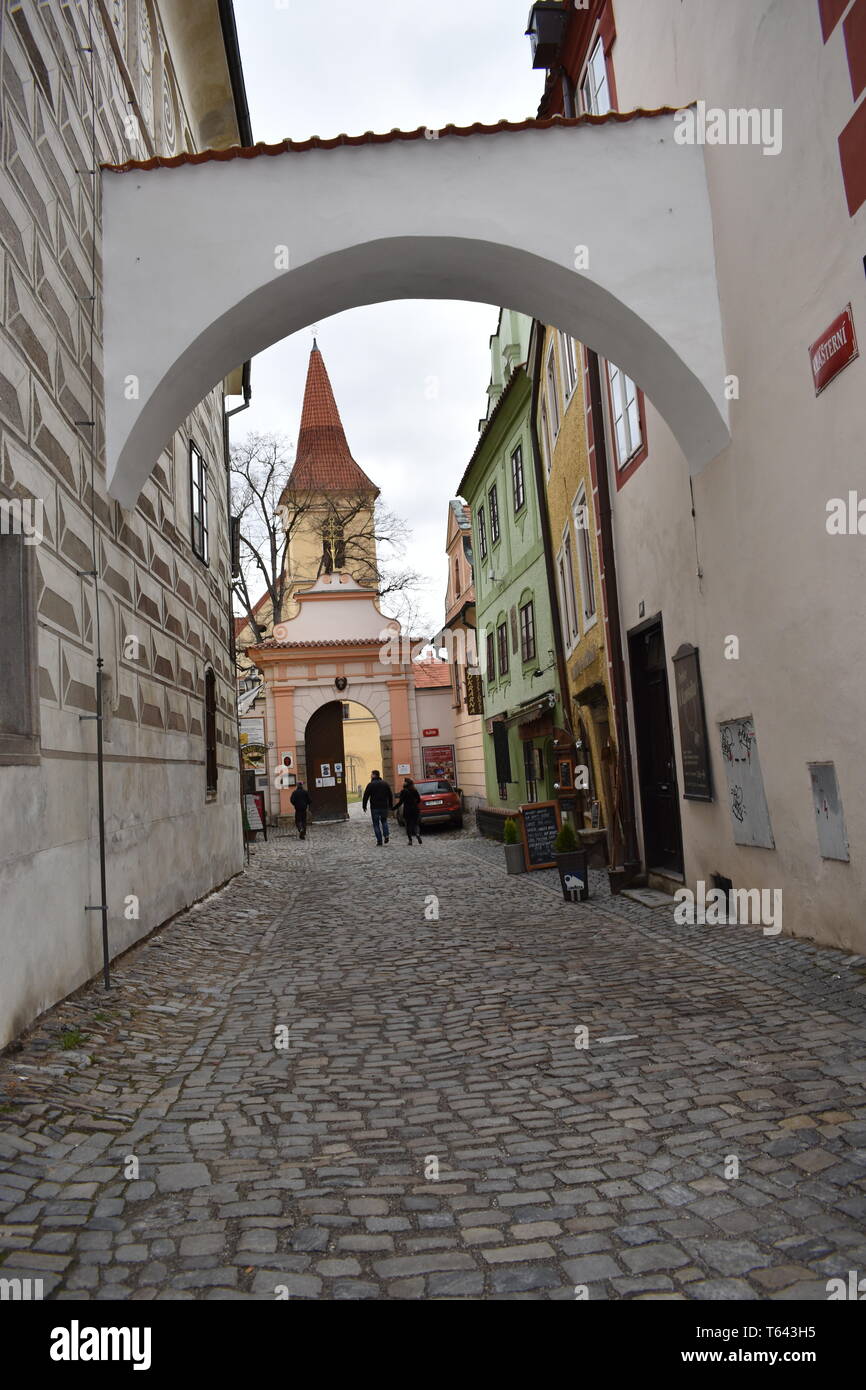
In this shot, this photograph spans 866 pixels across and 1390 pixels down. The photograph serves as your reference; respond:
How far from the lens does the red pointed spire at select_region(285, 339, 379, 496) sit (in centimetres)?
4306

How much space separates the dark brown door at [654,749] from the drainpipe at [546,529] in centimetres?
442

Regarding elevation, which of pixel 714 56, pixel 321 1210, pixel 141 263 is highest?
pixel 714 56

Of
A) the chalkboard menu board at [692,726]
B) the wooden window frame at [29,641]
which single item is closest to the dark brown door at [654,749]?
the chalkboard menu board at [692,726]

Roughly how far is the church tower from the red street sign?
2998 centimetres

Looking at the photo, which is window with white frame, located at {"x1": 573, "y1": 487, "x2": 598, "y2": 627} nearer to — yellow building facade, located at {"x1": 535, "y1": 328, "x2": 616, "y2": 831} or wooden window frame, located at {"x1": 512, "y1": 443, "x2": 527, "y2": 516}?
yellow building facade, located at {"x1": 535, "y1": 328, "x2": 616, "y2": 831}

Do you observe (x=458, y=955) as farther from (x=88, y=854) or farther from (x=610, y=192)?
(x=610, y=192)

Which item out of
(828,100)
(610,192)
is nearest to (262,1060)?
(828,100)

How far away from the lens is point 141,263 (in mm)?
8164

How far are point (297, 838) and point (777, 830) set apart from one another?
19.9 m

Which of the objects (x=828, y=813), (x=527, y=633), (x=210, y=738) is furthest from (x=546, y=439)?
(x=828, y=813)

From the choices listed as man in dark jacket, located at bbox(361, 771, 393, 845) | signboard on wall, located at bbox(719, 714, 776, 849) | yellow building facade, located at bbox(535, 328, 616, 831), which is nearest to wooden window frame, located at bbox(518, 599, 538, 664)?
yellow building facade, located at bbox(535, 328, 616, 831)

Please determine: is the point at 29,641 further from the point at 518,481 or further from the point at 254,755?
the point at 254,755

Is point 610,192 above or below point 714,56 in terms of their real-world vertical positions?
below

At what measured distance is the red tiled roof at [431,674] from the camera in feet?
116
